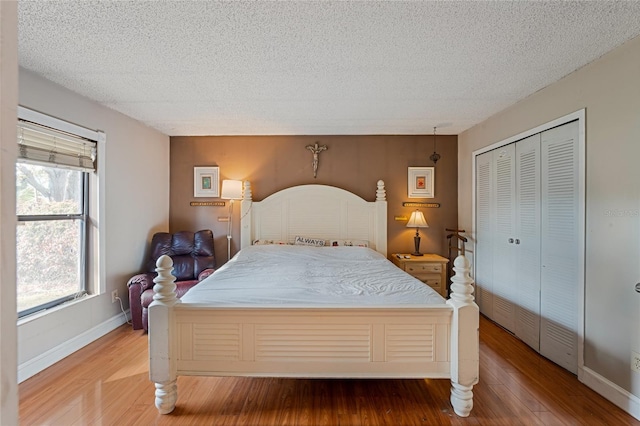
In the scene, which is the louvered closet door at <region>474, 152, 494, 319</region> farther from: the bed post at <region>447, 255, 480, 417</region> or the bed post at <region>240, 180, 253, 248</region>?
the bed post at <region>240, 180, 253, 248</region>

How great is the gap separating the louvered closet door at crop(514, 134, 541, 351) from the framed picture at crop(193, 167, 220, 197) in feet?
11.5

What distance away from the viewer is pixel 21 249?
2.11 m

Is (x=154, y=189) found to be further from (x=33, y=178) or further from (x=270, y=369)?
(x=270, y=369)

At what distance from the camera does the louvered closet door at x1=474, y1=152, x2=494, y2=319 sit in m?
3.16

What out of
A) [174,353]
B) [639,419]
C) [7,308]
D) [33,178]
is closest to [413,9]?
[7,308]

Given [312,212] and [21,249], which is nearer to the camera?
[21,249]

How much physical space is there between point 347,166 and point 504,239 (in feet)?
6.58

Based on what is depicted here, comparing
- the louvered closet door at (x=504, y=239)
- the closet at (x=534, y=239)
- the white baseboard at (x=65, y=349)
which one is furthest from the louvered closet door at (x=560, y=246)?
the white baseboard at (x=65, y=349)

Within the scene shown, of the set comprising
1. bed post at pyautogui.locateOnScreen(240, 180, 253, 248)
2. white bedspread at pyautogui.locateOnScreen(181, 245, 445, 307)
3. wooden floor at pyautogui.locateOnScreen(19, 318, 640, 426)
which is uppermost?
bed post at pyautogui.locateOnScreen(240, 180, 253, 248)

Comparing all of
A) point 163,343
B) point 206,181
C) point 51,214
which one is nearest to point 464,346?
point 163,343

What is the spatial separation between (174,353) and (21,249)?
154 cm

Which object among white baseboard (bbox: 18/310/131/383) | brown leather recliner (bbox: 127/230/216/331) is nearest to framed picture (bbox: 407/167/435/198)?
brown leather recliner (bbox: 127/230/216/331)

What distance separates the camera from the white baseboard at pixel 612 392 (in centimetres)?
167

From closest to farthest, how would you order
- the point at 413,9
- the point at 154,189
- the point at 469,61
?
the point at 413,9
the point at 469,61
the point at 154,189
